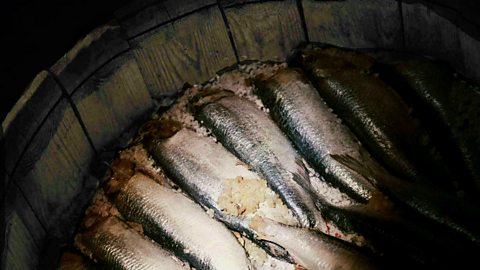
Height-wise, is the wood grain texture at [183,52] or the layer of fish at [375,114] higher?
the wood grain texture at [183,52]

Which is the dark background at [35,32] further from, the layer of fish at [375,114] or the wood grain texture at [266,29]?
the layer of fish at [375,114]

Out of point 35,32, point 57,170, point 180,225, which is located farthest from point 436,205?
point 35,32

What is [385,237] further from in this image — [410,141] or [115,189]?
[115,189]

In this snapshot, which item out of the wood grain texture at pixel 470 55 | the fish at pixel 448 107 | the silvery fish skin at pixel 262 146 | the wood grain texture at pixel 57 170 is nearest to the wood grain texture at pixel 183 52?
the silvery fish skin at pixel 262 146

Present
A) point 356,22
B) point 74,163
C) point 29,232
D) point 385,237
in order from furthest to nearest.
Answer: point 356,22 → point 74,163 → point 29,232 → point 385,237

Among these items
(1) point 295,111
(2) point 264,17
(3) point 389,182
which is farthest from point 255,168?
(2) point 264,17

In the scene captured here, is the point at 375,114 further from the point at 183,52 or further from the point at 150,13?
the point at 150,13

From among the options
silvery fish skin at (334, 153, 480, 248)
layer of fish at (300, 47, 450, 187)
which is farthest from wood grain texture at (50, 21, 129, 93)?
silvery fish skin at (334, 153, 480, 248)
